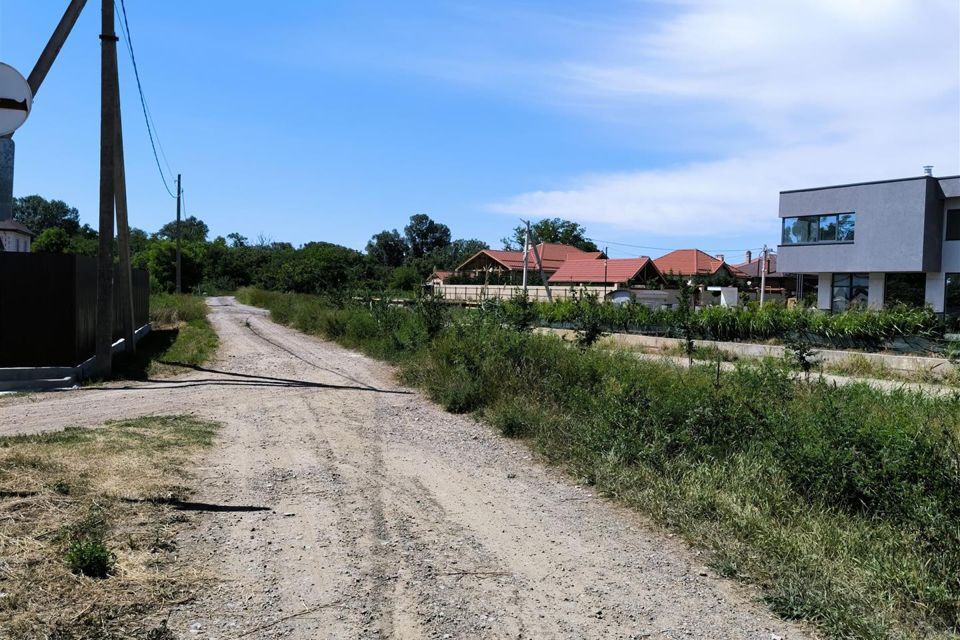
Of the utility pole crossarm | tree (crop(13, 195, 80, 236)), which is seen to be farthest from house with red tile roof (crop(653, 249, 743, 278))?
tree (crop(13, 195, 80, 236))

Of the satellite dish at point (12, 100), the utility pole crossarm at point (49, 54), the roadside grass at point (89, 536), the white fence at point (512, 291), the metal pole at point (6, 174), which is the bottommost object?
the roadside grass at point (89, 536)

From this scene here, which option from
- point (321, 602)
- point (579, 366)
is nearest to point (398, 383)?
point (579, 366)

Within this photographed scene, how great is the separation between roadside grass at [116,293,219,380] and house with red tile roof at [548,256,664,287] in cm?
3319

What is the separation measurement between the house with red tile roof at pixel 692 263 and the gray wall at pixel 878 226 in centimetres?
3681

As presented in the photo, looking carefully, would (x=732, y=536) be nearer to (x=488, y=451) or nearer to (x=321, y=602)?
(x=321, y=602)

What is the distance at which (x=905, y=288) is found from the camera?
30.7 meters

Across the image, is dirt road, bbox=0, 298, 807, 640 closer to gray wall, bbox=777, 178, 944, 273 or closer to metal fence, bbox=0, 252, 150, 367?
metal fence, bbox=0, 252, 150, 367

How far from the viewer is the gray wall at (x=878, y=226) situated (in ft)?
95.7

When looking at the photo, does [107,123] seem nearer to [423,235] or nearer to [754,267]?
[754,267]

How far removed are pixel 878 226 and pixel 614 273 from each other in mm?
28355

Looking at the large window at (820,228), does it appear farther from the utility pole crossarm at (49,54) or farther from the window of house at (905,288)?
the utility pole crossarm at (49,54)

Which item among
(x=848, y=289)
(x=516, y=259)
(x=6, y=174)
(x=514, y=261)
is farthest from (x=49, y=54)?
(x=516, y=259)

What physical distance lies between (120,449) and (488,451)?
3.66 meters

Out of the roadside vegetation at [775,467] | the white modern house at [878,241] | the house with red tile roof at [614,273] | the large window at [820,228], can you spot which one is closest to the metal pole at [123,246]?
the roadside vegetation at [775,467]
